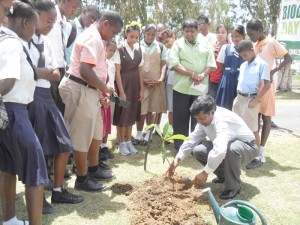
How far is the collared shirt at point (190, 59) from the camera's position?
5004 mm

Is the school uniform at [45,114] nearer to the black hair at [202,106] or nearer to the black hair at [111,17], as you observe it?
the black hair at [111,17]

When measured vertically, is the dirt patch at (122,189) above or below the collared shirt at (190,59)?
below

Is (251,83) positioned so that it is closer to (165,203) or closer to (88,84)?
(165,203)

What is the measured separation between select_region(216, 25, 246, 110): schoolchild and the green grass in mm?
1029

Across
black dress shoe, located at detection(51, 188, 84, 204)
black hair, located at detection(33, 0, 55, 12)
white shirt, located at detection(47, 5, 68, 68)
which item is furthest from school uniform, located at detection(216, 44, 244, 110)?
black hair, located at detection(33, 0, 55, 12)

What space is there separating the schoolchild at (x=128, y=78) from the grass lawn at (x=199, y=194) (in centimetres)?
31

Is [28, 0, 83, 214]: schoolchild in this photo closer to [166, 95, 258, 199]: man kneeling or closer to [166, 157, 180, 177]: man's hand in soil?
[166, 157, 180, 177]: man's hand in soil

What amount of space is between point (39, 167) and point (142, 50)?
332cm

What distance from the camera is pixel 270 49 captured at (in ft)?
16.6

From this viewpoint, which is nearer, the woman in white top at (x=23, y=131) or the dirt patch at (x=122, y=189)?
the woman in white top at (x=23, y=131)

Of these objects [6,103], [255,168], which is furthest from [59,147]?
[255,168]

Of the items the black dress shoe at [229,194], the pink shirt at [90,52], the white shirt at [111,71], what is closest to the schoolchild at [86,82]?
the pink shirt at [90,52]

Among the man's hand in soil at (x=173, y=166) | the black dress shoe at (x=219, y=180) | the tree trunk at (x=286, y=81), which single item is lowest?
the tree trunk at (x=286, y=81)

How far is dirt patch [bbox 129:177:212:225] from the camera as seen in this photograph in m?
3.10
